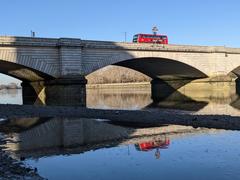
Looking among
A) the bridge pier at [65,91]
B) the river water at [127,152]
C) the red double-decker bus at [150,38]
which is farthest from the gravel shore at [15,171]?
the red double-decker bus at [150,38]

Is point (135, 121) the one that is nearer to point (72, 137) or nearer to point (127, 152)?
point (72, 137)

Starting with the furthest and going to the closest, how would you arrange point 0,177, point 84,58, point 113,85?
1. point 113,85
2. point 84,58
3. point 0,177

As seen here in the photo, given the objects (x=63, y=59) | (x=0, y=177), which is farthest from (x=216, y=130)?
(x=63, y=59)

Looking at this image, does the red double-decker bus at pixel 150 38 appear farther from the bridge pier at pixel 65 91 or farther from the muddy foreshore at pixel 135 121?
the muddy foreshore at pixel 135 121

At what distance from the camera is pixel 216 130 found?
14.0 meters

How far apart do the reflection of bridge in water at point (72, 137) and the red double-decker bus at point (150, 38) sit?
115ft

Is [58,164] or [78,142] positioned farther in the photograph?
[78,142]

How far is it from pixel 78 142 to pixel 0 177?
530 centimetres

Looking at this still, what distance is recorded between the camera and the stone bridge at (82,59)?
118ft

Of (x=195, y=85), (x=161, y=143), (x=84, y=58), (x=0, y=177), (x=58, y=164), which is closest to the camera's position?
(x=0, y=177)

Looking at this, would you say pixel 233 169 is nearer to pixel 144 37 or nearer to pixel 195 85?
pixel 144 37

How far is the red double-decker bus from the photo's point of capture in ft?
165

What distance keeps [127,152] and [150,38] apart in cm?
4164

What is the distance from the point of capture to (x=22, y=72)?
4156 cm
